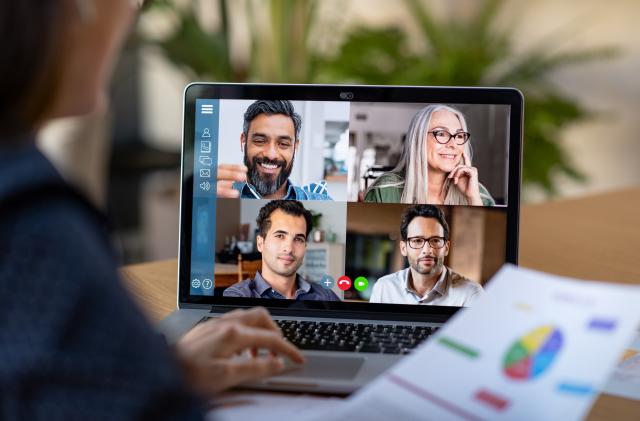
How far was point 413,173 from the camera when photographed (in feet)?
3.37

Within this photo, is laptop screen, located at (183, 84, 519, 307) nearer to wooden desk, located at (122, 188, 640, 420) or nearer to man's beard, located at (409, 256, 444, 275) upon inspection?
man's beard, located at (409, 256, 444, 275)

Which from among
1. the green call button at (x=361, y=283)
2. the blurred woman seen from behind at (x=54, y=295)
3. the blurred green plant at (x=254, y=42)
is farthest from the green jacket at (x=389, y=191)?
the blurred green plant at (x=254, y=42)

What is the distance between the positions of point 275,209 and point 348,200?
0.32 ft

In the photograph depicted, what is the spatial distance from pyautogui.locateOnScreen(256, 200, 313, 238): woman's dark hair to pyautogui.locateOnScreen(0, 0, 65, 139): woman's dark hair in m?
0.58

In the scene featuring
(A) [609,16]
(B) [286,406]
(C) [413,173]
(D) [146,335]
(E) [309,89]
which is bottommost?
(B) [286,406]

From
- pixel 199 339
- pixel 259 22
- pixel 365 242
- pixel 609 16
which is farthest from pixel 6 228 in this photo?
pixel 609 16

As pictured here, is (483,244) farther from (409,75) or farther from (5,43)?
(409,75)

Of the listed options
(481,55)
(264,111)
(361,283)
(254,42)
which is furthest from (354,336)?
(481,55)

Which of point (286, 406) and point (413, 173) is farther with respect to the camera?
point (413, 173)

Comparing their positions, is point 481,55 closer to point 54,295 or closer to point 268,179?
point 268,179

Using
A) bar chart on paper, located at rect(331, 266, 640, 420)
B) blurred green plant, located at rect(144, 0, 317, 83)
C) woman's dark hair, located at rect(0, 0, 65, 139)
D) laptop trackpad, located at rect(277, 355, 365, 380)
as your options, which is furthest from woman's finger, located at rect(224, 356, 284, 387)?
blurred green plant, located at rect(144, 0, 317, 83)

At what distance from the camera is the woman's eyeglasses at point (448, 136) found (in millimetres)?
1027

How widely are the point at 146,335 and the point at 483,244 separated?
652mm

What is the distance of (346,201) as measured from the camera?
1.04m
